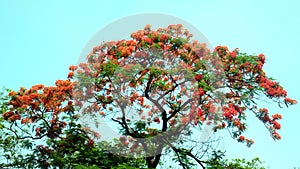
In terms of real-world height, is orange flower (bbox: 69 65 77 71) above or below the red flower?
above

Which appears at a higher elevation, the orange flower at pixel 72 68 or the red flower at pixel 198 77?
the orange flower at pixel 72 68

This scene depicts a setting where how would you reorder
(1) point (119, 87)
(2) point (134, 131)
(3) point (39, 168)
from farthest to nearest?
(3) point (39, 168), (2) point (134, 131), (1) point (119, 87)

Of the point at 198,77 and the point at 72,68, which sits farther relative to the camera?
the point at 72,68

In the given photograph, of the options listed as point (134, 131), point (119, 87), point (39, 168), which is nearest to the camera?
→ point (119, 87)

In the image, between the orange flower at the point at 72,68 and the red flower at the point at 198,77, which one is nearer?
the red flower at the point at 198,77

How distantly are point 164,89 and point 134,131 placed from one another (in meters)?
1.48

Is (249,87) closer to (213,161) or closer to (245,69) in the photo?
(245,69)

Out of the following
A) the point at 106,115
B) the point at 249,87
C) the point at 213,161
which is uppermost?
the point at 249,87

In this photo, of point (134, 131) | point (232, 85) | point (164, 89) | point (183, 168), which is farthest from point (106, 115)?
point (232, 85)

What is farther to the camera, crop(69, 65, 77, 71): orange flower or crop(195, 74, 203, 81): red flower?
crop(69, 65, 77, 71): orange flower

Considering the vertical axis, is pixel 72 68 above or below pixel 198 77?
above

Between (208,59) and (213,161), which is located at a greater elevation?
(208,59)

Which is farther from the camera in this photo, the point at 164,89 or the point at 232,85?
the point at 232,85

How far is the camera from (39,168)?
36.9 ft
